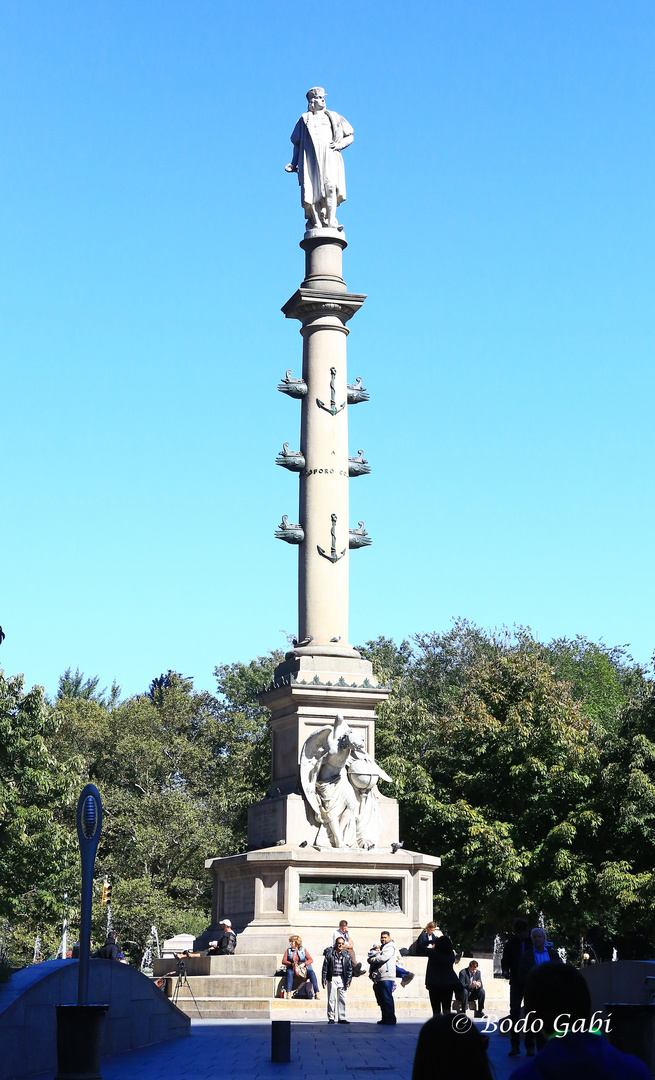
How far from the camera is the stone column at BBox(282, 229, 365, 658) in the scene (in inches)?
1288

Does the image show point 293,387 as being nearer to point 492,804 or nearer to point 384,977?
point 384,977

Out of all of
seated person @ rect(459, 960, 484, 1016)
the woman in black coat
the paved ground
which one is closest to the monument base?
seated person @ rect(459, 960, 484, 1016)

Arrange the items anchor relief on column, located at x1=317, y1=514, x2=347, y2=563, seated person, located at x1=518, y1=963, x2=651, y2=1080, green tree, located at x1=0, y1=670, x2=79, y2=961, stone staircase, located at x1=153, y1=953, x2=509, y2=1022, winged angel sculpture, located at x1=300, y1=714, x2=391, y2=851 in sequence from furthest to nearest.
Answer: green tree, located at x1=0, y1=670, x2=79, y2=961
anchor relief on column, located at x1=317, y1=514, x2=347, y2=563
winged angel sculpture, located at x1=300, y1=714, x2=391, y2=851
stone staircase, located at x1=153, y1=953, x2=509, y2=1022
seated person, located at x1=518, y1=963, x2=651, y2=1080

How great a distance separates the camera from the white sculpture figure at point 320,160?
35.6 m

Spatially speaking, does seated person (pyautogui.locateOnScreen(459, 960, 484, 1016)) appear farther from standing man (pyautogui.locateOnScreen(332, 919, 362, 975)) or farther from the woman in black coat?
the woman in black coat

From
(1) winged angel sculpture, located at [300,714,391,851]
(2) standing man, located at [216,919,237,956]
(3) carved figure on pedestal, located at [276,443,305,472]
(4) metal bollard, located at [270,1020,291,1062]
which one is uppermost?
(3) carved figure on pedestal, located at [276,443,305,472]

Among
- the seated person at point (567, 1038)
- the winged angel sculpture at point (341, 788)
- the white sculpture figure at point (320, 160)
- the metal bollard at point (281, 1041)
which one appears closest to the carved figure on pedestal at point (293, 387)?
the white sculpture figure at point (320, 160)

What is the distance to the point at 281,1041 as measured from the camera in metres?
17.4

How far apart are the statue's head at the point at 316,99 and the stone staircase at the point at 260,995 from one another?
67.9 ft

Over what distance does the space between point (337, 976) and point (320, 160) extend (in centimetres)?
2053

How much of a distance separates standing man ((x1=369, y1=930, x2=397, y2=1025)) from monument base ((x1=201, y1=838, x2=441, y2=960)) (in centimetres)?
503

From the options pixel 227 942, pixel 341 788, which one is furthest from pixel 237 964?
pixel 341 788

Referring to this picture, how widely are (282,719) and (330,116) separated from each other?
15241 mm

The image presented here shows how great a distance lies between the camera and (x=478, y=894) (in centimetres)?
4500
